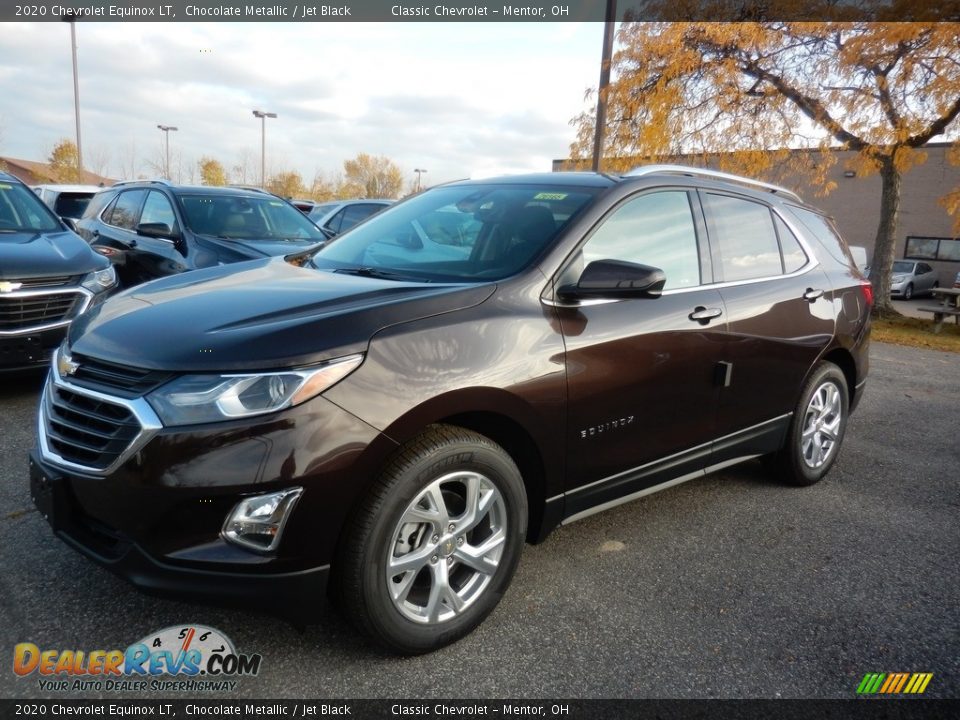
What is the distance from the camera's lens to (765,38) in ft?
47.7

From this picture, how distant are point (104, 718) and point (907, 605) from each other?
3.09 metres

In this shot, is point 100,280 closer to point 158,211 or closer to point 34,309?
point 34,309

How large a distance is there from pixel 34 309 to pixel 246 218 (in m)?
2.94

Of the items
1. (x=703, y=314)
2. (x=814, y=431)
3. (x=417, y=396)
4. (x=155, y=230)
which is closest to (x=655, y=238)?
(x=703, y=314)

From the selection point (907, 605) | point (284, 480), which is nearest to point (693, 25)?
point (907, 605)

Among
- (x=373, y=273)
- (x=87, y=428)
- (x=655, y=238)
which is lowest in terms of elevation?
(x=87, y=428)

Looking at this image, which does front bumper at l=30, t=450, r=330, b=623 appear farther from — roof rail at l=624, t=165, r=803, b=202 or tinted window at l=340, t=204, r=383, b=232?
tinted window at l=340, t=204, r=383, b=232

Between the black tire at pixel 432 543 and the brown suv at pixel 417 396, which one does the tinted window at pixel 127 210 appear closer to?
the brown suv at pixel 417 396

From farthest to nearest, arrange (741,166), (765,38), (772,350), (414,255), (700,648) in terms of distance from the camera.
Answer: (741,166)
(765,38)
(772,350)
(414,255)
(700,648)

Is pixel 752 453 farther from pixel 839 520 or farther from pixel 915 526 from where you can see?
pixel 915 526

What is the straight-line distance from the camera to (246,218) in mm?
7703

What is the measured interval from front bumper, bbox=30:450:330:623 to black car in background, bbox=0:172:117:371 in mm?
3328

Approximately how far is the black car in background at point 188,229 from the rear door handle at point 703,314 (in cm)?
467

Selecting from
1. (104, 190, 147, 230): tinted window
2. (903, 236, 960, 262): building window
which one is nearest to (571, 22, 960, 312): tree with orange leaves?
(104, 190, 147, 230): tinted window
